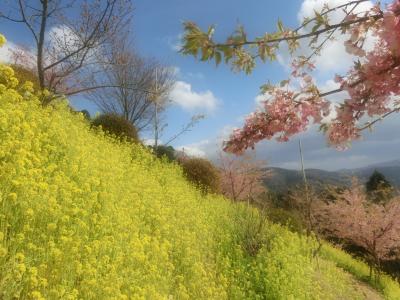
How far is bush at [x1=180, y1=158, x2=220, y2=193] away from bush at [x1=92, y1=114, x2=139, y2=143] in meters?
2.50

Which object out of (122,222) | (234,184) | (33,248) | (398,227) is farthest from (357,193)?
(33,248)

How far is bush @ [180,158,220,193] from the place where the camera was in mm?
16500

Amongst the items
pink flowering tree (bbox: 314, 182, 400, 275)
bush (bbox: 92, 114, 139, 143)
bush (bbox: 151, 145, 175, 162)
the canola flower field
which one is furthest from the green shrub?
bush (bbox: 151, 145, 175, 162)

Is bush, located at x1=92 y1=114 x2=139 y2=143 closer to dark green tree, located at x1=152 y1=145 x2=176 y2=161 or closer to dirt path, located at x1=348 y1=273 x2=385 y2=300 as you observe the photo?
dark green tree, located at x1=152 y1=145 x2=176 y2=161

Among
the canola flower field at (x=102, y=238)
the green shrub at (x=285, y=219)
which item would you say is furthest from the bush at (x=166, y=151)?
the canola flower field at (x=102, y=238)

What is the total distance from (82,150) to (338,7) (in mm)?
6576

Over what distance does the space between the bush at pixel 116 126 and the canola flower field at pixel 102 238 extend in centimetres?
499

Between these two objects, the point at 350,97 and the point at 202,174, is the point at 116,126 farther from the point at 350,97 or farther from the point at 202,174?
the point at 350,97

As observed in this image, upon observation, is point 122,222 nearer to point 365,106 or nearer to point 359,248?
point 365,106

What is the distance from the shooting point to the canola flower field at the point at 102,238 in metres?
3.78

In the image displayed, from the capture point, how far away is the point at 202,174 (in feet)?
54.7

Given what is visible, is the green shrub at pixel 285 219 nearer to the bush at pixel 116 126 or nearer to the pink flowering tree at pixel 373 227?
the pink flowering tree at pixel 373 227

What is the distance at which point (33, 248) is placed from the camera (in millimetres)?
3793

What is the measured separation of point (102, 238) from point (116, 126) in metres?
11.4
